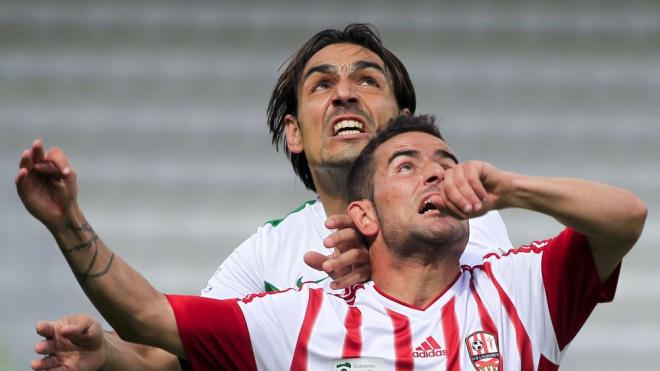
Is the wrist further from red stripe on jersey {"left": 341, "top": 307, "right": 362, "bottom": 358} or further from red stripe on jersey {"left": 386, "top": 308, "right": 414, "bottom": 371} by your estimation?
red stripe on jersey {"left": 386, "top": 308, "right": 414, "bottom": 371}

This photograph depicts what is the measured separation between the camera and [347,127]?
517 cm

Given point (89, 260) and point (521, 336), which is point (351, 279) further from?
point (89, 260)

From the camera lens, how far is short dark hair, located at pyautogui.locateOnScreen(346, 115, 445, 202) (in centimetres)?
439

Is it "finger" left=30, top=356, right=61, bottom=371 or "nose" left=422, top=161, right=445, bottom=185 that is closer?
"finger" left=30, top=356, right=61, bottom=371

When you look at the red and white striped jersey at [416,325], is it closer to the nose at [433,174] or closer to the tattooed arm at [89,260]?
the tattooed arm at [89,260]

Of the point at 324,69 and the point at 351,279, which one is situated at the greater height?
the point at 324,69

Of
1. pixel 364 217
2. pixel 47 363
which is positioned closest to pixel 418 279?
pixel 364 217

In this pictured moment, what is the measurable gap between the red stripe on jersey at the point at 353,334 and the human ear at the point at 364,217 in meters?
0.32

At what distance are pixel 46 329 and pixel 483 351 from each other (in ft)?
4.31

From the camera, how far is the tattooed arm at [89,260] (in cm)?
339

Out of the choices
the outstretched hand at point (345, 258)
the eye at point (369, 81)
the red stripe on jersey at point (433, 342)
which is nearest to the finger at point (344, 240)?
the outstretched hand at point (345, 258)

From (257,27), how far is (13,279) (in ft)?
8.20

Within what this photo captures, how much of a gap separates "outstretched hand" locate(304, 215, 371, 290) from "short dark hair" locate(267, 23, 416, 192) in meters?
1.31

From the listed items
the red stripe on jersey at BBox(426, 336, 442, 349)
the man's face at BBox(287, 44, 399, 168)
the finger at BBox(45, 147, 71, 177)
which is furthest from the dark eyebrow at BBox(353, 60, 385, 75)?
the finger at BBox(45, 147, 71, 177)
